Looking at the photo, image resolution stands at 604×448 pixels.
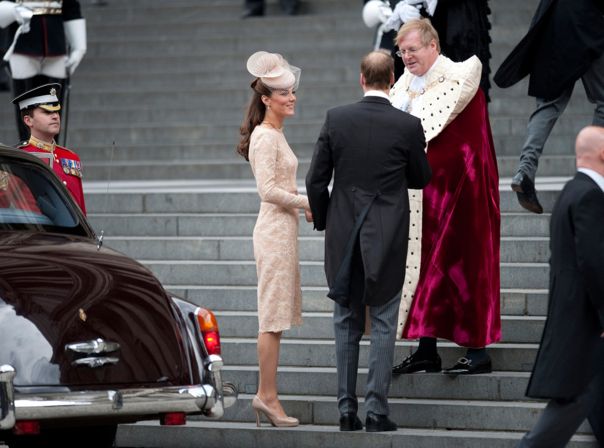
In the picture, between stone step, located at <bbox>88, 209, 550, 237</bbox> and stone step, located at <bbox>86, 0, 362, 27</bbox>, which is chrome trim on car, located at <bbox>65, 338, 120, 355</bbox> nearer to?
stone step, located at <bbox>88, 209, 550, 237</bbox>

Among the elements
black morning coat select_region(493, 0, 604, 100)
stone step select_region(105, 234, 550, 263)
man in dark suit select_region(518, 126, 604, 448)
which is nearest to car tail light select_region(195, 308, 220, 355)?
man in dark suit select_region(518, 126, 604, 448)

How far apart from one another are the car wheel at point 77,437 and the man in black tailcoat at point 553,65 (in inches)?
115

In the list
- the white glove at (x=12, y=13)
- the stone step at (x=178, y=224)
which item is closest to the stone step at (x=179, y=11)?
the white glove at (x=12, y=13)

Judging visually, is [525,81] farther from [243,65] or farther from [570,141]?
[243,65]

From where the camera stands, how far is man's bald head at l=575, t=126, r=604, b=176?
654 centimetres

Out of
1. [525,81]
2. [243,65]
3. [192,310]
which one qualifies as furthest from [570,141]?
[192,310]

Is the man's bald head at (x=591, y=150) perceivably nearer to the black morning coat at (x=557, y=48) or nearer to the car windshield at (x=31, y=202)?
the black morning coat at (x=557, y=48)

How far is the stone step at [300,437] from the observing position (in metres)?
8.10

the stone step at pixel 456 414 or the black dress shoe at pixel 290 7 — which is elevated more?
the black dress shoe at pixel 290 7

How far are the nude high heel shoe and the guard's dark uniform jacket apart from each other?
15.8ft

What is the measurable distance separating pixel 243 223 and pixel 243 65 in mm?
5404

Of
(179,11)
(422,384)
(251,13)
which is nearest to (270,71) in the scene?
(422,384)

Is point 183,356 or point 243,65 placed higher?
point 243,65

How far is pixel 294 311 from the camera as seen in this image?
27.9 ft
